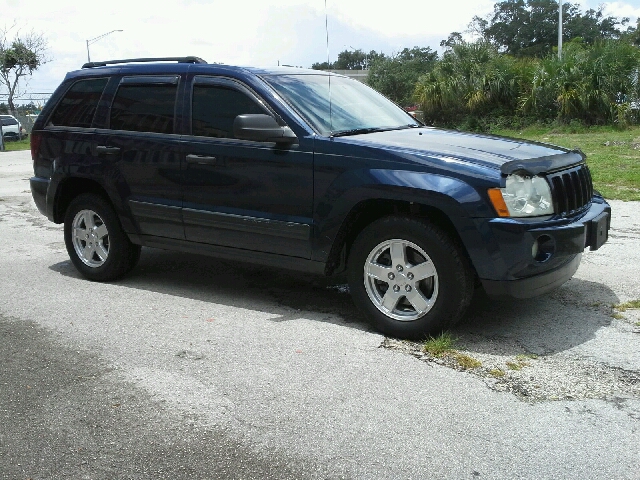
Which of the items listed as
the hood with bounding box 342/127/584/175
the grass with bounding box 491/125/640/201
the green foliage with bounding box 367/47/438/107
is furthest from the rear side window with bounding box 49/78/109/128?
the green foliage with bounding box 367/47/438/107

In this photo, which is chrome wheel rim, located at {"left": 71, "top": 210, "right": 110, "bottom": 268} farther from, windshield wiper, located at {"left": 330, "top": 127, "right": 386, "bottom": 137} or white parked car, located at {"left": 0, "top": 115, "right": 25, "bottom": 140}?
white parked car, located at {"left": 0, "top": 115, "right": 25, "bottom": 140}

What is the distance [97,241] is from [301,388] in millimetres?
3241

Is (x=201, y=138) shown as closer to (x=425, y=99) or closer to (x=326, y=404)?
(x=326, y=404)

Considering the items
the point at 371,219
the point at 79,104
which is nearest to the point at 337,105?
the point at 371,219

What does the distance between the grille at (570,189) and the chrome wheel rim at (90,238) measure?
150 inches

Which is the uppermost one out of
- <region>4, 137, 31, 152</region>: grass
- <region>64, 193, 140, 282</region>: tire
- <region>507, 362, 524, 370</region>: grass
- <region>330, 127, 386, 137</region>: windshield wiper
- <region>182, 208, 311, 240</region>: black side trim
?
<region>330, 127, 386, 137</region>: windshield wiper

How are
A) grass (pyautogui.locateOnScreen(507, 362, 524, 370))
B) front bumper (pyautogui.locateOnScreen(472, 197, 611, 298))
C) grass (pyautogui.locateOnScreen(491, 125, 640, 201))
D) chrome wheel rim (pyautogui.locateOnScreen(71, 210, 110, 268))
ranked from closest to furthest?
grass (pyautogui.locateOnScreen(507, 362, 524, 370)) → front bumper (pyautogui.locateOnScreen(472, 197, 611, 298)) → chrome wheel rim (pyautogui.locateOnScreen(71, 210, 110, 268)) → grass (pyautogui.locateOnScreen(491, 125, 640, 201))

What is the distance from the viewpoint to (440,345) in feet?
15.9

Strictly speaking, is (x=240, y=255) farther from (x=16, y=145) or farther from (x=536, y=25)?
(x=536, y=25)

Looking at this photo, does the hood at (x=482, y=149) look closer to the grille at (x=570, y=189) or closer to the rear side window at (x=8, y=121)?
the grille at (x=570, y=189)

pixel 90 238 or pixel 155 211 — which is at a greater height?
pixel 155 211

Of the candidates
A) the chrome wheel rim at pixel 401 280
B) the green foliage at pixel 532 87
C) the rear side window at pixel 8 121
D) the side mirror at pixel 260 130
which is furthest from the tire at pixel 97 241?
the rear side window at pixel 8 121

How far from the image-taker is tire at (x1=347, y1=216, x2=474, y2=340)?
4.89 m

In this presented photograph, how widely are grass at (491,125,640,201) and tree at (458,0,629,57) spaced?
4644cm
